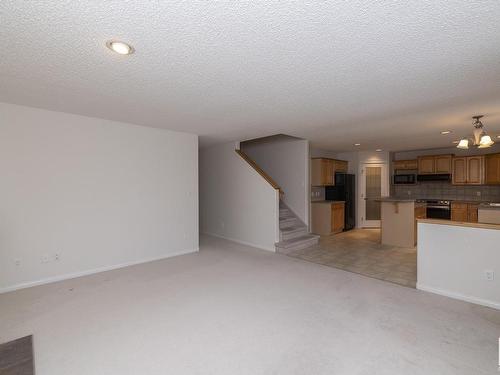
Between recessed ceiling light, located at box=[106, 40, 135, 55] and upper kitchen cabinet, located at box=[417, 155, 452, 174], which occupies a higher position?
recessed ceiling light, located at box=[106, 40, 135, 55]

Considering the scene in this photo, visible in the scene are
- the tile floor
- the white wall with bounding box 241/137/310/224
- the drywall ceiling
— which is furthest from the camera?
the white wall with bounding box 241/137/310/224

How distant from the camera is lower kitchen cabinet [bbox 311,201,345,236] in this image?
685 cm

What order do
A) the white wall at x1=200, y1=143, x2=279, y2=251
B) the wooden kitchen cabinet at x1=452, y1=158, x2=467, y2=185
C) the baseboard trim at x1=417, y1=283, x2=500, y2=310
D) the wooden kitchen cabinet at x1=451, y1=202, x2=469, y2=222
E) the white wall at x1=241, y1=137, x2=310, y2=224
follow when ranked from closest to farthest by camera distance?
the baseboard trim at x1=417, y1=283, x2=500, y2=310
the white wall at x1=200, y1=143, x2=279, y2=251
the white wall at x1=241, y1=137, x2=310, y2=224
the wooden kitchen cabinet at x1=451, y1=202, x2=469, y2=222
the wooden kitchen cabinet at x1=452, y1=158, x2=467, y2=185

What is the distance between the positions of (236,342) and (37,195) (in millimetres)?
3420

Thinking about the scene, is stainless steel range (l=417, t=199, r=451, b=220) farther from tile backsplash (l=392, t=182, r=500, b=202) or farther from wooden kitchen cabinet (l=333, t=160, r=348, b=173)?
wooden kitchen cabinet (l=333, t=160, r=348, b=173)

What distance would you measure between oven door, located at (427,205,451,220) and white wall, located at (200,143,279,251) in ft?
14.9

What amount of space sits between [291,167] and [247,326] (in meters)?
4.61

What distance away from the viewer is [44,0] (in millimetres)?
1426

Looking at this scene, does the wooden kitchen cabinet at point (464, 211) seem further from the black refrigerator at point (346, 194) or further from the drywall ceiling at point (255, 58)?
the drywall ceiling at point (255, 58)

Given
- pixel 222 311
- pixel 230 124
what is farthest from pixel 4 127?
pixel 222 311

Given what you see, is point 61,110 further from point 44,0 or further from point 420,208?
point 420,208

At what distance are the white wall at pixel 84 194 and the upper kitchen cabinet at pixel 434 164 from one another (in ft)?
21.6

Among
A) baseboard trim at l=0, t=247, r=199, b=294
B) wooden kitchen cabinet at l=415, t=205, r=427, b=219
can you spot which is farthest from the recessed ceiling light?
wooden kitchen cabinet at l=415, t=205, r=427, b=219

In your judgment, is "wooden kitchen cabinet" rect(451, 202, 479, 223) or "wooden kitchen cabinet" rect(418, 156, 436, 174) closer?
"wooden kitchen cabinet" rect(451, 202, 479, 223)
